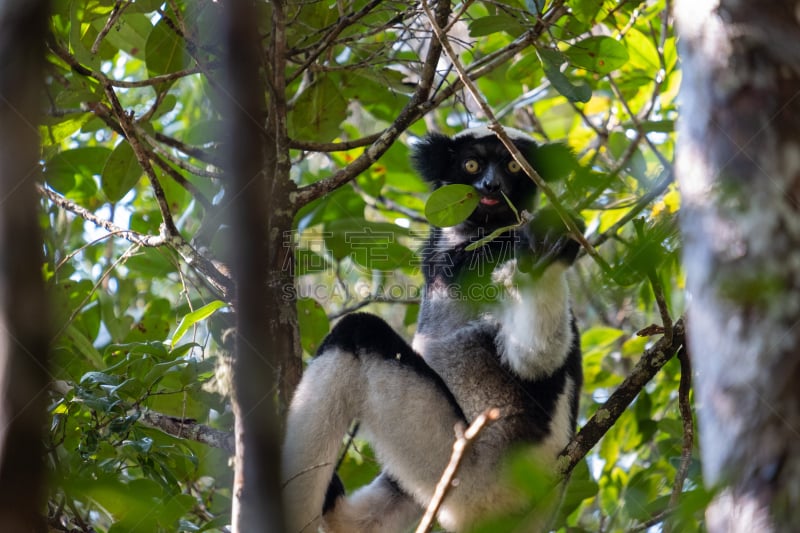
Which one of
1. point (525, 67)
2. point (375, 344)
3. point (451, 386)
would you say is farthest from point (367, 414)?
point (525, 67)

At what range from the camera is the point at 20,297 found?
46.0 inches

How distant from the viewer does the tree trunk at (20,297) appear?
117cm

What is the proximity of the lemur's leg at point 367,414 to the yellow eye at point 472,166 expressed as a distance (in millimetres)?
1550

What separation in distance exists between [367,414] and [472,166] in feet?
6.44

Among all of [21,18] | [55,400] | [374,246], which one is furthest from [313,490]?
[21,18]

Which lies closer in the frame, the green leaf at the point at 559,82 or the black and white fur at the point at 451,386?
the black and white fur at the point at 451,386

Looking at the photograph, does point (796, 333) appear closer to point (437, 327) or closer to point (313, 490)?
point (313, 490)

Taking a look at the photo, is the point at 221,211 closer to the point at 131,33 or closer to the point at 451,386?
the point at 451,386

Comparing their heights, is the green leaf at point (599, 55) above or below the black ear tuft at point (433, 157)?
above

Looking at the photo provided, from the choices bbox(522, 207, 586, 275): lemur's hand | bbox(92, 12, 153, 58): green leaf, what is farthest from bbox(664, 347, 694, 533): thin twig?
bbox(92, 12, 153, 58): green leaf

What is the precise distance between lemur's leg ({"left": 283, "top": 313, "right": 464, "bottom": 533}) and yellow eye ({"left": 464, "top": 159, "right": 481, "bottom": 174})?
1.55 metres

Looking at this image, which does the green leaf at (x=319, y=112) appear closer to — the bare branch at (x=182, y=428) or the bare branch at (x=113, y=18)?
the bare branch at (x=113, y=18)

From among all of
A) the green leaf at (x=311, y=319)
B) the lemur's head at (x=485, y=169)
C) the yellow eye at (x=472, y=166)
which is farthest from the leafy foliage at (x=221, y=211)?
the yellow eye at (x=472, y=166)

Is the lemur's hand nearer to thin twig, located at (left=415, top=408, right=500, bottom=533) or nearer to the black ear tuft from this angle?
thin twig, located at (left=415, top=408, right=500, bottom=533)
